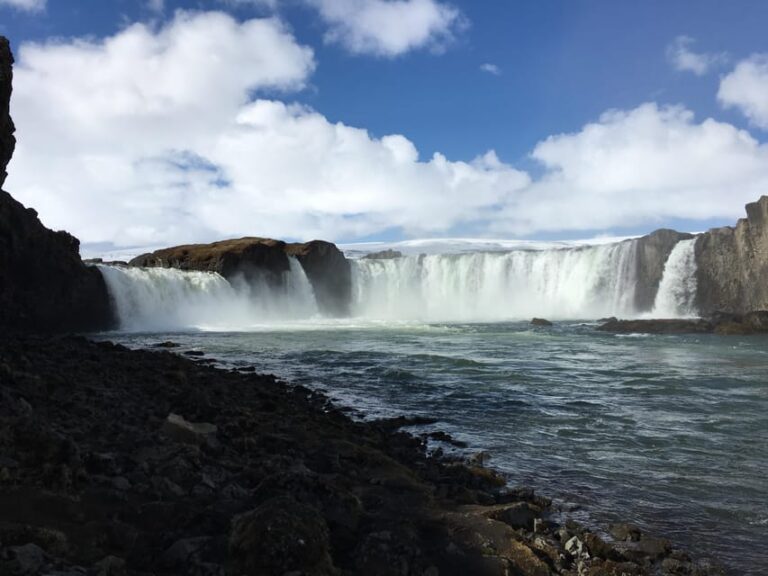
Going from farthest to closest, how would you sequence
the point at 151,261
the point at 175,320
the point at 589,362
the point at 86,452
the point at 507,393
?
the point at 151,261 < the point at 175,320 < the point at 589,362 < the point at 507,393 < the point at 86,452

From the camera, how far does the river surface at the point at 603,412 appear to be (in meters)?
7.29

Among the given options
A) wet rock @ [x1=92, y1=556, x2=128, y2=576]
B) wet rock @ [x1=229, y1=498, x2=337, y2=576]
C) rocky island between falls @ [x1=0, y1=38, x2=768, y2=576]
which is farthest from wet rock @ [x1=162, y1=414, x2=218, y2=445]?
wet rock @ [x1=92, y1=556, x2=128, y2=576]

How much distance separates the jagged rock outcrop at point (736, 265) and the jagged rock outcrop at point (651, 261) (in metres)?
2.67

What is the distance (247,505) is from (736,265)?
54.9 m

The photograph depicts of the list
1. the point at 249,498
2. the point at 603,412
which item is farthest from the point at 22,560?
the point at 603,412

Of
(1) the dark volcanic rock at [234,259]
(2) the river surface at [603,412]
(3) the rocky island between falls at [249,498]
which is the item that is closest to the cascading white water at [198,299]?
(1) the dark volcanic rock at [234,259]

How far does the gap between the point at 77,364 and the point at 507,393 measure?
11.8m

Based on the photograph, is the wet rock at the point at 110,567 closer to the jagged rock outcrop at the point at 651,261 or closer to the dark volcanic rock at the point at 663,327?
the dark volcanic rock at the point at 663,327

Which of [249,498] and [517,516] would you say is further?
[517,516]

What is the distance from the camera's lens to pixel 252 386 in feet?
49.7

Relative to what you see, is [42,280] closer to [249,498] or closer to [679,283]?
[249,498]

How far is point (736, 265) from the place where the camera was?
4894 cm

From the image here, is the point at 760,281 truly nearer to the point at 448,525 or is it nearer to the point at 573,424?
the point at 573,424

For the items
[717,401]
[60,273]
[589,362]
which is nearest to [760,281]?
[589,362]
